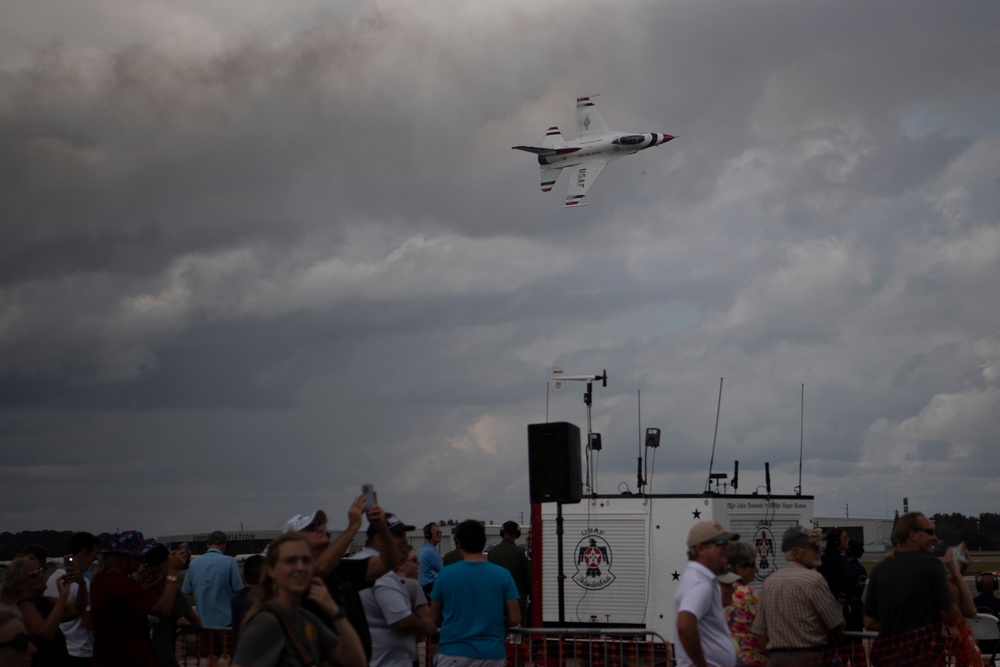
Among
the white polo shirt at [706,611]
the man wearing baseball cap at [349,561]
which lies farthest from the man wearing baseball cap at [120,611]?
the white polo shirt at [706,611]

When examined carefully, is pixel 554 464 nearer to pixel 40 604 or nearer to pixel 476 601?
pixel 476 601

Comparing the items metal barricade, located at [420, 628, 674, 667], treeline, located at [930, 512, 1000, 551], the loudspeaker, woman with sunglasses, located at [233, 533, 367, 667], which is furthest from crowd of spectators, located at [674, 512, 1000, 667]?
treeline, located at [930, 512, 1000, 551]

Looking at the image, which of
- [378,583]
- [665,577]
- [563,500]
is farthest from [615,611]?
[378,583]

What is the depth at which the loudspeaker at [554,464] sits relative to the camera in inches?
438

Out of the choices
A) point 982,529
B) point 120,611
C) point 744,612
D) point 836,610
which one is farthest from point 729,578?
point 982,529

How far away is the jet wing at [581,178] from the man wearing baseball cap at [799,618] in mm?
35356

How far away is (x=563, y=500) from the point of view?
1117 cm

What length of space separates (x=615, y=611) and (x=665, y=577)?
0.76 m

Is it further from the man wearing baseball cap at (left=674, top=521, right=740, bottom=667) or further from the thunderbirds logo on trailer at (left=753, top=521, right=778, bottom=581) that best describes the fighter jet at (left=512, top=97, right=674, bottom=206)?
the man wearing baseball cap at (left=674, top=521, right=740, bottom=667)

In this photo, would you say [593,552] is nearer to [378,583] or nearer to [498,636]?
[498,636]

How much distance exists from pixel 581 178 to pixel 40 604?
1404 inches

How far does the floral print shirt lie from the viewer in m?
7.48

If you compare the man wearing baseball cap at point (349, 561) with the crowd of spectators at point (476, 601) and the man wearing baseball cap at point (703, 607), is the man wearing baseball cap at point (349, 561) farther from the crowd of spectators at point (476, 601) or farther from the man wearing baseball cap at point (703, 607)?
the man wearing baseball cap at point (703, 607)

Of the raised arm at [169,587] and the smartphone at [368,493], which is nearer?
the smartphone at [368,493]
